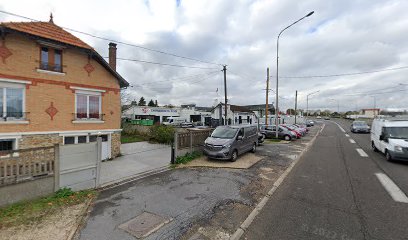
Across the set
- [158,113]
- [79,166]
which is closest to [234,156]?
[79,166]

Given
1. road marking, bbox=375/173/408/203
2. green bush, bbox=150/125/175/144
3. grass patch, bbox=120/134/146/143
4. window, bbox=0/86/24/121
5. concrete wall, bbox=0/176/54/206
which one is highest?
window, bbox=0/86/24/121

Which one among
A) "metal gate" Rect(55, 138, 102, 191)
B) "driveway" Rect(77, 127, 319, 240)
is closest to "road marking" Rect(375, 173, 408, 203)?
"driveway" Rect(77, 127, 319, 240)

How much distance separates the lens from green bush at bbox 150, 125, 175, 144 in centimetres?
1964

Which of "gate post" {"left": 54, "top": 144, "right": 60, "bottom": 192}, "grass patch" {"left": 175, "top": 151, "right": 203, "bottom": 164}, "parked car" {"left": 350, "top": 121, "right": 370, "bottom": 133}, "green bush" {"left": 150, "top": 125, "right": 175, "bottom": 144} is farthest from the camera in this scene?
"parked car" {"left": 350, "top": 121, "right": 370, "bottom": 133}

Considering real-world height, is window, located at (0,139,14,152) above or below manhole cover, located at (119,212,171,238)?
above

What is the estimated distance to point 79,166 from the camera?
7.03 m

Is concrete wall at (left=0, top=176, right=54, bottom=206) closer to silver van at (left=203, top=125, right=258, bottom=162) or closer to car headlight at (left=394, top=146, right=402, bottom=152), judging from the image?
silver van at (left=203, top=125, right=258, bottom=162)

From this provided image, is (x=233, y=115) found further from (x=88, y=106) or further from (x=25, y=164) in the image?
(x=25, y=164)

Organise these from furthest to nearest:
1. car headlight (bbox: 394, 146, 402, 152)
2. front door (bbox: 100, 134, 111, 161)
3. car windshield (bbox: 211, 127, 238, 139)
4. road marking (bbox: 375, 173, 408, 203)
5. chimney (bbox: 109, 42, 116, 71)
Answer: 1. chimney (bbox: 109, 42, 116, 71)
2. front door (bbox: 100, 134, 111, 161)
3. car windshield (bbox: 211, 127, 238, 139)
4. car headlight (bbox: 394, 146, 402, 152)
5. road marking (bbox: 375, 173, 408, 203)

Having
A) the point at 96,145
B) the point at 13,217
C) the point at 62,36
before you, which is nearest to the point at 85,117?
the point at 62,36

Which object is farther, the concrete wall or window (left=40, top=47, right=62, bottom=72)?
window (left=40, top=47, right=62, bottom=72)

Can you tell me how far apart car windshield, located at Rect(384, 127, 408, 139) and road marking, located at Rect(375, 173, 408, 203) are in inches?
170

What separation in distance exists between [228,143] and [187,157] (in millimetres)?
2399

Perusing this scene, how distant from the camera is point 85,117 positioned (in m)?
12.4
